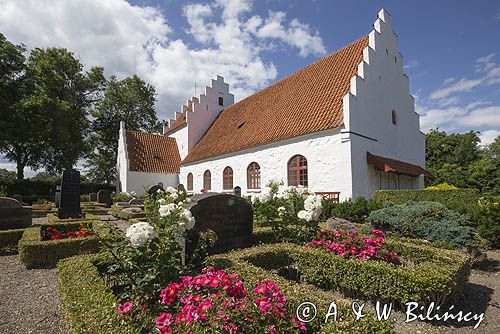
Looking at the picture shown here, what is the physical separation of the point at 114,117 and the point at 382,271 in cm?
3709

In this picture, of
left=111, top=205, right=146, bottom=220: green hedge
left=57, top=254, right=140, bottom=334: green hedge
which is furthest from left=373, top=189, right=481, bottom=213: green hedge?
left=57, top=254, right=140, bottom=334: green hedge

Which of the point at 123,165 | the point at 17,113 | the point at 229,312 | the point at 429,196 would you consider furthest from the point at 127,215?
the point at 17,113

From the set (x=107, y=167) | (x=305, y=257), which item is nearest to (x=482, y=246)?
(x=305, y=257)

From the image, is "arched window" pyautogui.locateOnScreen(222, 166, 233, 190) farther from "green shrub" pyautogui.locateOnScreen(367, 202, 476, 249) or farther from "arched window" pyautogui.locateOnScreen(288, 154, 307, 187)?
"green shrub" pyautogui.locateOnScreen(367, 202, 476, 249)

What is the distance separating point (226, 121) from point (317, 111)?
10.1m

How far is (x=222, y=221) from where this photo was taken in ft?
17.9

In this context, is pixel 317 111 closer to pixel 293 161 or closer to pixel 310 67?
pixel 293 161

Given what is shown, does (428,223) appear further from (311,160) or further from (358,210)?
(311,160)

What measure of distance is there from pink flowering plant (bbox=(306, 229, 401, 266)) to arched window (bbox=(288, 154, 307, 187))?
8.18 meters

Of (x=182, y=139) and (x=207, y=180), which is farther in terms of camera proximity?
(x=182, y=139)

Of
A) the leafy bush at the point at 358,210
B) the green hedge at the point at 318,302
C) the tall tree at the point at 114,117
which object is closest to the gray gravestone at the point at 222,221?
the green hedge at the point at 318,302

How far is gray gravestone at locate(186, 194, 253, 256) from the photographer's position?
4973 mm

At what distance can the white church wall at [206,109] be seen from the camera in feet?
79.2

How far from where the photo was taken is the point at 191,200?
5.15 meters
